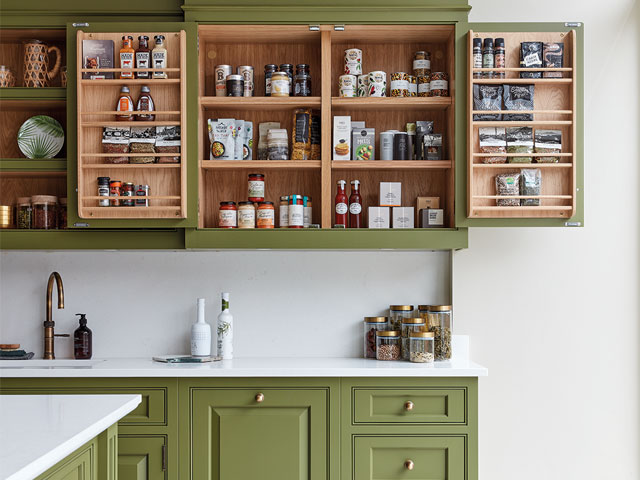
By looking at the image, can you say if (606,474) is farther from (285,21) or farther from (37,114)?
(37,114)

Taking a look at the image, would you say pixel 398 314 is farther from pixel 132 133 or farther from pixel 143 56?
pixel 143 56

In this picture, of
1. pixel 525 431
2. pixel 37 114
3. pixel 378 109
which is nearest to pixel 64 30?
pixel 37 114

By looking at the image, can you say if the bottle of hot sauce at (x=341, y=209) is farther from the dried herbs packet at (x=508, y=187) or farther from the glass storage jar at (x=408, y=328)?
the dried herbs packet at (x=508, y=187)

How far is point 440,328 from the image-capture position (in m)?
3.02

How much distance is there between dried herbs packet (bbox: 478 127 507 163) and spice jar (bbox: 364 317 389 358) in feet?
2.86

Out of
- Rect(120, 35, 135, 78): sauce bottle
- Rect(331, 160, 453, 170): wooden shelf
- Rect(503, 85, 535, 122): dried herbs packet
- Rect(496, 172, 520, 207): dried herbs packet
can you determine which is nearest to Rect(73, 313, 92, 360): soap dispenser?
Rect(120, 35, 135, 78): sauce bottle

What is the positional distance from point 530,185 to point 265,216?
45.9 inches

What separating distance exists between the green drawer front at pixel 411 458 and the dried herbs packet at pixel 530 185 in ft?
3.39

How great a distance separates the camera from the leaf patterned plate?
309 centimetres

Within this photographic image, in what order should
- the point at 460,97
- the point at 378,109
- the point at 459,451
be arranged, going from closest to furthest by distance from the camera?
1. the point at 459,451
2. the point at 460,97
3. the point at 378,109

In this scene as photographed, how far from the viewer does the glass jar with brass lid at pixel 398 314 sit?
123 inches

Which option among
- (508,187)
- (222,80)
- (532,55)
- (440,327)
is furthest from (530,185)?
(222,80)

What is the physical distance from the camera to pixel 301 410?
2752mm

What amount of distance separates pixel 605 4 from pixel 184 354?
269cm
